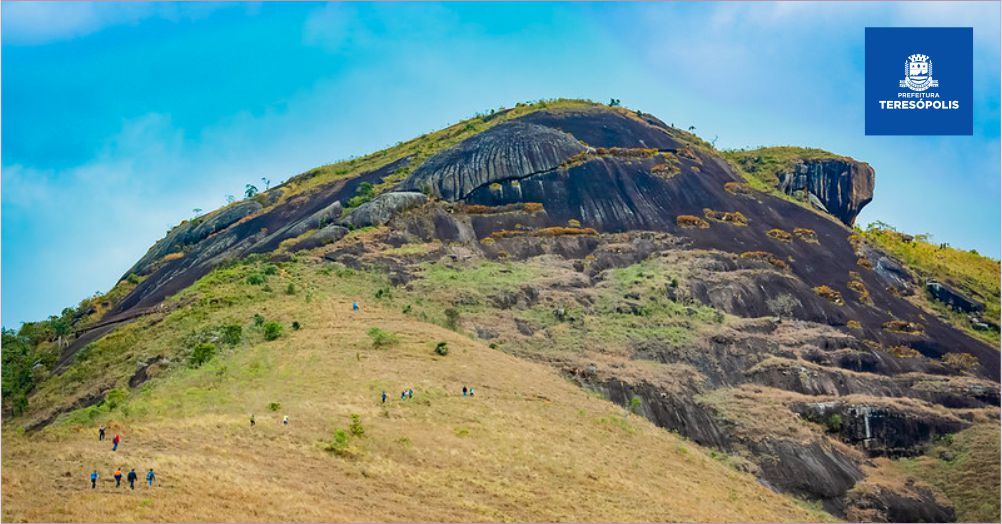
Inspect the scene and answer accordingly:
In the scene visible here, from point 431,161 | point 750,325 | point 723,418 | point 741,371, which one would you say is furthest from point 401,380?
point 431,161

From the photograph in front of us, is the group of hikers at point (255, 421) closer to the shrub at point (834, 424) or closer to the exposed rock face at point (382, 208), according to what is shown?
the shrub at point (834, 424)

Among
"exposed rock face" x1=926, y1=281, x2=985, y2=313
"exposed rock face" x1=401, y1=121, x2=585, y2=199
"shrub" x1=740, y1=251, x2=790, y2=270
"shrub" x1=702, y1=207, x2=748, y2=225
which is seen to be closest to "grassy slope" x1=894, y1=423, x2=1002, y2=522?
"shrub" x1=740, y1=251, x2=790, y2=270

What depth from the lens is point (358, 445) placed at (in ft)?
151

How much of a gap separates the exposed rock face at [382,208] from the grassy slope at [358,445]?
21189mm

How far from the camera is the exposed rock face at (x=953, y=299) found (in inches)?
3612

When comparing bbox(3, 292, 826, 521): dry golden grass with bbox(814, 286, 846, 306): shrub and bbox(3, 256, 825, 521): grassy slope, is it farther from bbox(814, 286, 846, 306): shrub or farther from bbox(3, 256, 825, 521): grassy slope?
bbox(814, 286, 846, 306): shrub

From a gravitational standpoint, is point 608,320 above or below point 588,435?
above

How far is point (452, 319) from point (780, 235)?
3904 cm

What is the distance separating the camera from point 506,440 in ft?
164

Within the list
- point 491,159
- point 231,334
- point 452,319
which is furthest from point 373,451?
point 491,159

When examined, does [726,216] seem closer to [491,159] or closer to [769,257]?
[769,257]

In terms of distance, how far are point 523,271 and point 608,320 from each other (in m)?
11.3

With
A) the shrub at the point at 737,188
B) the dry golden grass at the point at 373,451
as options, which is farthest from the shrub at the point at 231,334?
the shrub at the point at 737,188

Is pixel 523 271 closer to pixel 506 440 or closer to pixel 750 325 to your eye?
pixel 750 325
